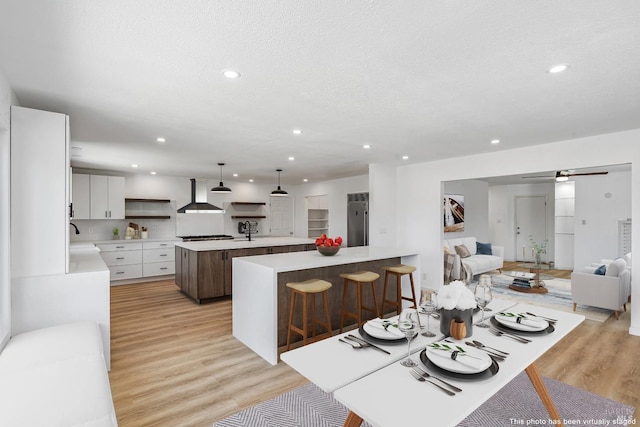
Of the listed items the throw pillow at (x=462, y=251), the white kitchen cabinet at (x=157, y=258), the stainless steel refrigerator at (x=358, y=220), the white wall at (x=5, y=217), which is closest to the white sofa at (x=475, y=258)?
the throw pillow at (x=462, y=251)

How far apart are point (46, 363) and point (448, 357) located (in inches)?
86.4

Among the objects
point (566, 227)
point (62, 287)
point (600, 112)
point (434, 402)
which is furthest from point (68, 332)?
point (566, 227)

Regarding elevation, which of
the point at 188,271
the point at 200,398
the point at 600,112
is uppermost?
the point at 600,112

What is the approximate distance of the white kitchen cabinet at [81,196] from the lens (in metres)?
6.09

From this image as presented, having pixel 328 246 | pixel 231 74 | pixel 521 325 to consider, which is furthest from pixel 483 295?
pixel 231 74

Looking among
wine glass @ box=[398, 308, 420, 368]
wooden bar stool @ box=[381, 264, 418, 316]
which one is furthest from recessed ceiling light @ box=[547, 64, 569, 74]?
wooden bar stool @ box=[381, 264, 418, 316]

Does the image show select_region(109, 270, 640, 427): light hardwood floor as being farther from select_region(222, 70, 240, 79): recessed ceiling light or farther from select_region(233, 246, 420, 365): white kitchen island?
select_region(222, 70, 240, 79): recessed ceiling light

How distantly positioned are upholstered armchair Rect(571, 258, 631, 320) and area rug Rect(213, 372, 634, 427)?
2.46 m

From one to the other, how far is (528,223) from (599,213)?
227 centimetres

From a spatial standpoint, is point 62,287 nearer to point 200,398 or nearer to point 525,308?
point 200,398

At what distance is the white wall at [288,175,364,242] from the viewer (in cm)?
783

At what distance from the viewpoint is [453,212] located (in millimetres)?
7652

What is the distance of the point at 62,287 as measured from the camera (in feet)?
8.86

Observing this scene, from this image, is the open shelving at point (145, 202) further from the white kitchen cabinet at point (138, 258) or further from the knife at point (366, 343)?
the knife at point (366, 343)
